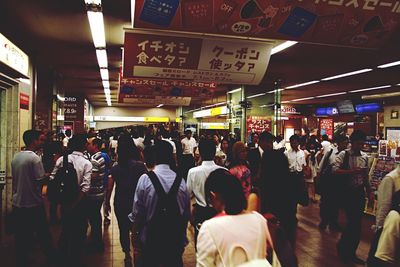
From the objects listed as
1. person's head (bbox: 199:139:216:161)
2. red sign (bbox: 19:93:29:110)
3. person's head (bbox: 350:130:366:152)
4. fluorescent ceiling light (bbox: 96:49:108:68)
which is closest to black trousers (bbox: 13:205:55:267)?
person's head (bbox: 199:139:216:161)

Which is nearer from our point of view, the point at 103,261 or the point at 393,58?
the point at 103,261

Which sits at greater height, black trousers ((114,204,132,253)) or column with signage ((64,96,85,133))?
column with signage ((64,96,85,133))

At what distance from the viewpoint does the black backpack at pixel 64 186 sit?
4559 mm

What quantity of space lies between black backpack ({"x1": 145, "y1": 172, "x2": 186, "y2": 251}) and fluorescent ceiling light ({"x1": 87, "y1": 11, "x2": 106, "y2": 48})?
419 cm

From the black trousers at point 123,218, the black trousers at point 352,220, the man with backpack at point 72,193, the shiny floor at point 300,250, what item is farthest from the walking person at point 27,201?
the black trousers at point 352,220

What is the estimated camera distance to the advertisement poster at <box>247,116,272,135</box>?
1402 cm

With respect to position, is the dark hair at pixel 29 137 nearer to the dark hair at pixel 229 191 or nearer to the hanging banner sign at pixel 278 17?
the hanging banner sign at pixel 278 17

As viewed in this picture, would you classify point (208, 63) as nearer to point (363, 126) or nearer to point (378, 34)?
point (378, 34)

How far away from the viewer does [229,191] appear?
2121 mm

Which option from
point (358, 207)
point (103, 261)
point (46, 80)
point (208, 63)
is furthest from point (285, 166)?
point (46, 80)

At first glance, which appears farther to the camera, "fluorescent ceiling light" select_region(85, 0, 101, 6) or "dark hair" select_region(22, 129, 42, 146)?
"fluorescent ceiling light" select_region(85, 0, 101, 6)

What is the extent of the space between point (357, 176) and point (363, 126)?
55.0ft

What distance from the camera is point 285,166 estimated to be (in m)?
4.21

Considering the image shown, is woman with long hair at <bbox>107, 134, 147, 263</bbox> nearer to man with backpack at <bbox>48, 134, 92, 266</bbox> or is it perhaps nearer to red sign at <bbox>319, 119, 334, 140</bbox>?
man with backpack at <bbox>48, 134, 92, 266</bbox>
